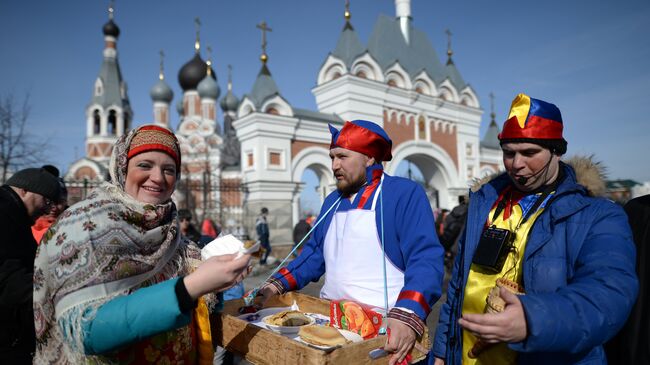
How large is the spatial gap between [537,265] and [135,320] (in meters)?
1.48

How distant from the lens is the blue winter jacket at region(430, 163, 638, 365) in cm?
105

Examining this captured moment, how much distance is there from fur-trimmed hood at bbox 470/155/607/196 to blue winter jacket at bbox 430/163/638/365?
5cm

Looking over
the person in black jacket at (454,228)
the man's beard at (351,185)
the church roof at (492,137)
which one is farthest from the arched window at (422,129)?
the man's beard at (351,185)

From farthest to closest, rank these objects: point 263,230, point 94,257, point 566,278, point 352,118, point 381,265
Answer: point 352,118 < point 263,230 < point 381,265 < point 566,278 < point 94,257

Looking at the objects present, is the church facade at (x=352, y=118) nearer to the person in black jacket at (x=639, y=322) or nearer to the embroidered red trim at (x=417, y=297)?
the embroidered red trim at (x=417, y=297)

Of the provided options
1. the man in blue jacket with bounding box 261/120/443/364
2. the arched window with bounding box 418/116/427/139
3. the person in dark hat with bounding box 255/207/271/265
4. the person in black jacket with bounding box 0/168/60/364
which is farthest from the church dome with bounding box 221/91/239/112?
the man in blue jacket with bounding box 261/120/443/364

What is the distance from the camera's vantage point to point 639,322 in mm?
1543

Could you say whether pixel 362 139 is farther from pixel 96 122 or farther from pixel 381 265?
pixel 96 122

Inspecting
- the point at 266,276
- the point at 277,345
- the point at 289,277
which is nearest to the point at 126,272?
the point at 277,345

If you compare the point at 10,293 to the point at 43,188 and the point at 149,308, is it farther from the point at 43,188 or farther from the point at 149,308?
the point at 149,308

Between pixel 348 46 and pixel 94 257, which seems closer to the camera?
pixel 94 257

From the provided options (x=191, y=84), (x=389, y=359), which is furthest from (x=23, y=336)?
(x=191, y=84)

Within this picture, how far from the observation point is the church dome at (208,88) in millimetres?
34156

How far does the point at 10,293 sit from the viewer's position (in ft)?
6.35
